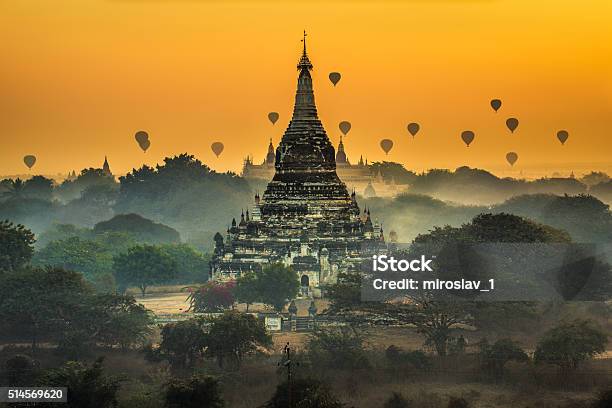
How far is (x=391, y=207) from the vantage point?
158m

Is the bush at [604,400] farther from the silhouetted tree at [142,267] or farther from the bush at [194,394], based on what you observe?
the silhouetted tree at [142,267]

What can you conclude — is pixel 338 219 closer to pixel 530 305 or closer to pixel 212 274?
pixel 212 274

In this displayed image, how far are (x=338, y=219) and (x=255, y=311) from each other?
15.9m

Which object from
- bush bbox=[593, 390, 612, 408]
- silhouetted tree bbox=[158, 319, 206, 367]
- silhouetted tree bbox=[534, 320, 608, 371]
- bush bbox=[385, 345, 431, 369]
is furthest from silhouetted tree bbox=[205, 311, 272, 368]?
bush bbox=[593, 390, 612, 408]

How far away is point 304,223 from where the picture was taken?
109562mm

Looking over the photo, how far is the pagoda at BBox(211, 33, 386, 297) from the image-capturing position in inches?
4215

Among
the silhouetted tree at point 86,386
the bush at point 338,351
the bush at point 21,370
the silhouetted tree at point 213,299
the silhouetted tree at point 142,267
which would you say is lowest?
the silhouetted tree at point 86,386

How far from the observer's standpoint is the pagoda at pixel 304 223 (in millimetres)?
107062

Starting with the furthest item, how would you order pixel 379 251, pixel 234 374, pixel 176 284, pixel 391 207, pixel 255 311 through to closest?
pixel 391 207
pixel 176 284
pixel 379 251
pixel 255 311
pixel 234 374

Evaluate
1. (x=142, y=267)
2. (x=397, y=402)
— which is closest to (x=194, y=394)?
(x=397, y=402)

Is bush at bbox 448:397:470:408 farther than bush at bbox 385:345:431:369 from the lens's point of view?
No

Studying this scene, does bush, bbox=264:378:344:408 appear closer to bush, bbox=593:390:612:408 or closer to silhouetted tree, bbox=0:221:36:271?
bush, bbox=593:390:612:408

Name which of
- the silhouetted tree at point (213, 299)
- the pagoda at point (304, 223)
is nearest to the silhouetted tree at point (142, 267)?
the pagoda at point (304, 223)

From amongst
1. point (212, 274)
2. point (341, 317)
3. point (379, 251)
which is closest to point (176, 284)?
Answer: point (212, 274)
